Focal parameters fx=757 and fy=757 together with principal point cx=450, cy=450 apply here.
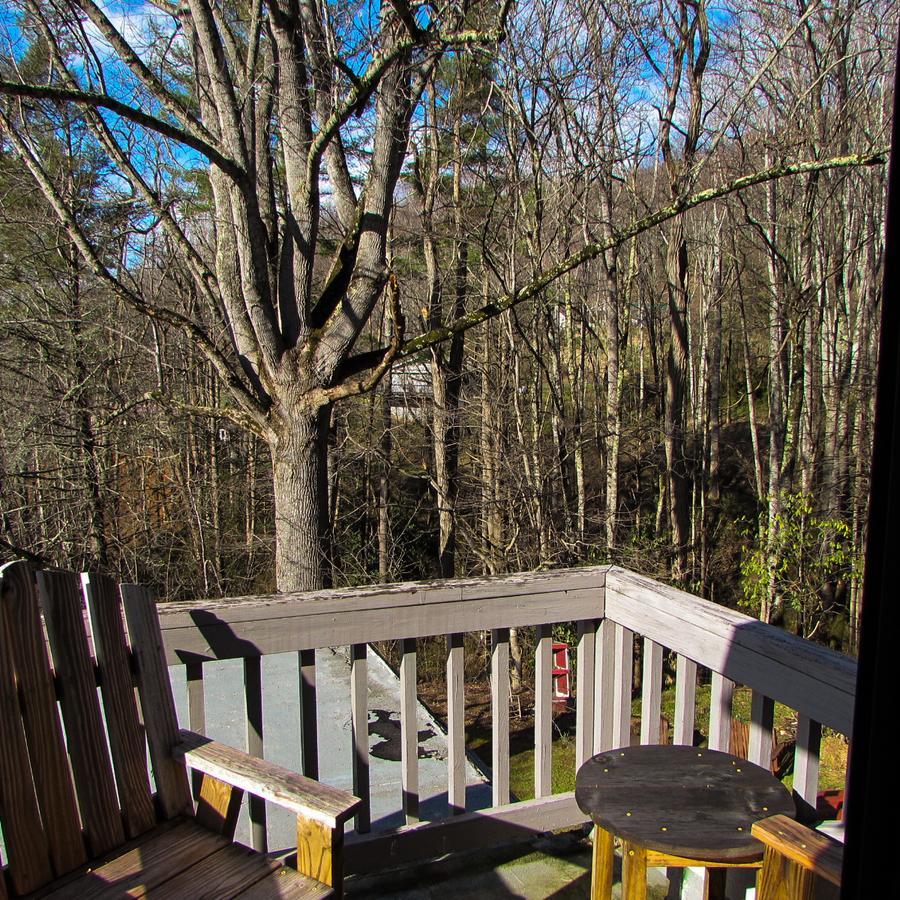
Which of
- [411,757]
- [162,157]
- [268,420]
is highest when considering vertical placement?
[162,157]

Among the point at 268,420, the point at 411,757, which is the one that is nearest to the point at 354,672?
the point at 411,757

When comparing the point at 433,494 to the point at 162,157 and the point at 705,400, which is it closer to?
the point at 705,400

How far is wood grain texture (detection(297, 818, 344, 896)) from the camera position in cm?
152

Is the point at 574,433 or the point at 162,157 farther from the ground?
the point at 162,157

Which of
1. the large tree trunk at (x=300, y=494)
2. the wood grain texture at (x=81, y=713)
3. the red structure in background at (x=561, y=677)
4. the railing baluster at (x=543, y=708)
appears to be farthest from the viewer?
the red structure in background at (x=561, y=677)

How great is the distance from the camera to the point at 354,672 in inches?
80.7

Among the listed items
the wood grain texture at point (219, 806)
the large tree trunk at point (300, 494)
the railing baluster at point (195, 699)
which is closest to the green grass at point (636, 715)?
the large tree trunk at point (300, 494)

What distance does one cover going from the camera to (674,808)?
1.58 meters

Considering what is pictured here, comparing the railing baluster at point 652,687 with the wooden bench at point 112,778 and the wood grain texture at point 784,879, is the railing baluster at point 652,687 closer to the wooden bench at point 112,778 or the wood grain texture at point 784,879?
the wood grain texture at point 784,879

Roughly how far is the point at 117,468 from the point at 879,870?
9157mm

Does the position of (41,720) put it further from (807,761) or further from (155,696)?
(807,761)

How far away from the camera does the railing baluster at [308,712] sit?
6.38 ft

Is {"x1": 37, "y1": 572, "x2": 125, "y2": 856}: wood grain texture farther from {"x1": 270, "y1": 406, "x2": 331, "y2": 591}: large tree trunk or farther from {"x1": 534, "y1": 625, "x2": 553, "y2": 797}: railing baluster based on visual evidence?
{"x1": 270, "y1": 406, "x2": 331, "y2": 591}: large tree trunk

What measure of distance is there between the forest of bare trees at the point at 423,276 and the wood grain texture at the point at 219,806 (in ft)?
10.8
